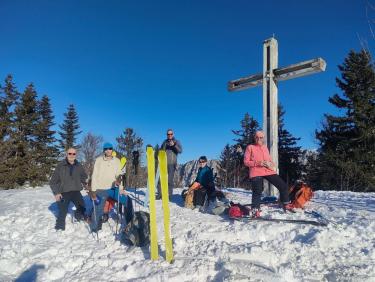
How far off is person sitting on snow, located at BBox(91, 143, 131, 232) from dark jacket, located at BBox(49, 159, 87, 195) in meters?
0.45

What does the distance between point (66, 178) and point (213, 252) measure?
4277 millimetres

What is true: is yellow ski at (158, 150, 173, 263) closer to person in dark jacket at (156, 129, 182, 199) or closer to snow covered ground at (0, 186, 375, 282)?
snow covered ground at (0, 186, 375, 282)

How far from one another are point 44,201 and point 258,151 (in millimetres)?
7214

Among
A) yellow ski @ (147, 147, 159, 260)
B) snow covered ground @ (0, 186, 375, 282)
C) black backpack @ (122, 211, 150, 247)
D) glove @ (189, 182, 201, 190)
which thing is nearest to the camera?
snow covered ground @ (0, 186, 375, 282)

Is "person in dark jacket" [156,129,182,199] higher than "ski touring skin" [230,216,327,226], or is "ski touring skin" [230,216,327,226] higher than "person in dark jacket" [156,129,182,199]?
"person in dark jacket" [156,129,182,199]

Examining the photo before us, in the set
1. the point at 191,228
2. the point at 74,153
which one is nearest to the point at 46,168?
the point at 74,153

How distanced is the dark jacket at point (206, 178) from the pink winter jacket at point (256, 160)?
1869 mm

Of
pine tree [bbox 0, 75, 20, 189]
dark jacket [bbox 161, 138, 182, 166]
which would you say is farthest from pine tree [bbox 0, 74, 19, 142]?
dark jacket [bbox 161, 138, 182, 166]

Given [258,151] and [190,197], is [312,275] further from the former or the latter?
[190,197]

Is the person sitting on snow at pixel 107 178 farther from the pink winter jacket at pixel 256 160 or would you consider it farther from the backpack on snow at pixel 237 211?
the pink winter jacket at pixel 256 160

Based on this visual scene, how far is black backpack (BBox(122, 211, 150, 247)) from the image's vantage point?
6.13m

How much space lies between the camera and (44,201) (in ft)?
35.7

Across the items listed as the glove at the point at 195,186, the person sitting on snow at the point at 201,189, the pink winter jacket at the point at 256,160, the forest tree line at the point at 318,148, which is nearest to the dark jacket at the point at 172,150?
the person sitting on snow at the point at 201,189

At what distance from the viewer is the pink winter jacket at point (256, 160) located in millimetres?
7613
